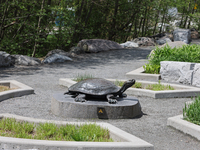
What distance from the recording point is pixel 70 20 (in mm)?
13578

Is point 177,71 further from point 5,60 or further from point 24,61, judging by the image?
point 5,60

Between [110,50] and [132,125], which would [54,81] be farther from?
[110,50]

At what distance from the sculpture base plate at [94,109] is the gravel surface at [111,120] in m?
0.11

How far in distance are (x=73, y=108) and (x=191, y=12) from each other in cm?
2198

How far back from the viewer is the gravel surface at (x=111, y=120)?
13.2 feet

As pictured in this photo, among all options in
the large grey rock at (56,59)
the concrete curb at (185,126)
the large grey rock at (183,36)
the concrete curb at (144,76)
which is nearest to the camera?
the concrete curb at (185,126)

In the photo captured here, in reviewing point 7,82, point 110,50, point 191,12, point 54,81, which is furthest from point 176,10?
point 7,82

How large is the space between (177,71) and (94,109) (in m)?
4.39

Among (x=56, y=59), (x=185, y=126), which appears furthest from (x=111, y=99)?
(x=56, y=59)

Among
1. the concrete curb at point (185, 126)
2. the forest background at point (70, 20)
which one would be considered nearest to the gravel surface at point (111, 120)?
the concrete curb at point (185, 126)

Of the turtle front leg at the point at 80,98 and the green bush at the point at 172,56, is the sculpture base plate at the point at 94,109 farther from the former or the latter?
the green bush at the point at 172,56

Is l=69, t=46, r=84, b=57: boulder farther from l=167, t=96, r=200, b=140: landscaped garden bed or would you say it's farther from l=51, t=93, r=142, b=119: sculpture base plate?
l=167, t=96, r=200, b=140: landscaped garden bed

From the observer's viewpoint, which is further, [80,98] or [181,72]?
[181,72]

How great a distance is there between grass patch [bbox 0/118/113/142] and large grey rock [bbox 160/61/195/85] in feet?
16.0
